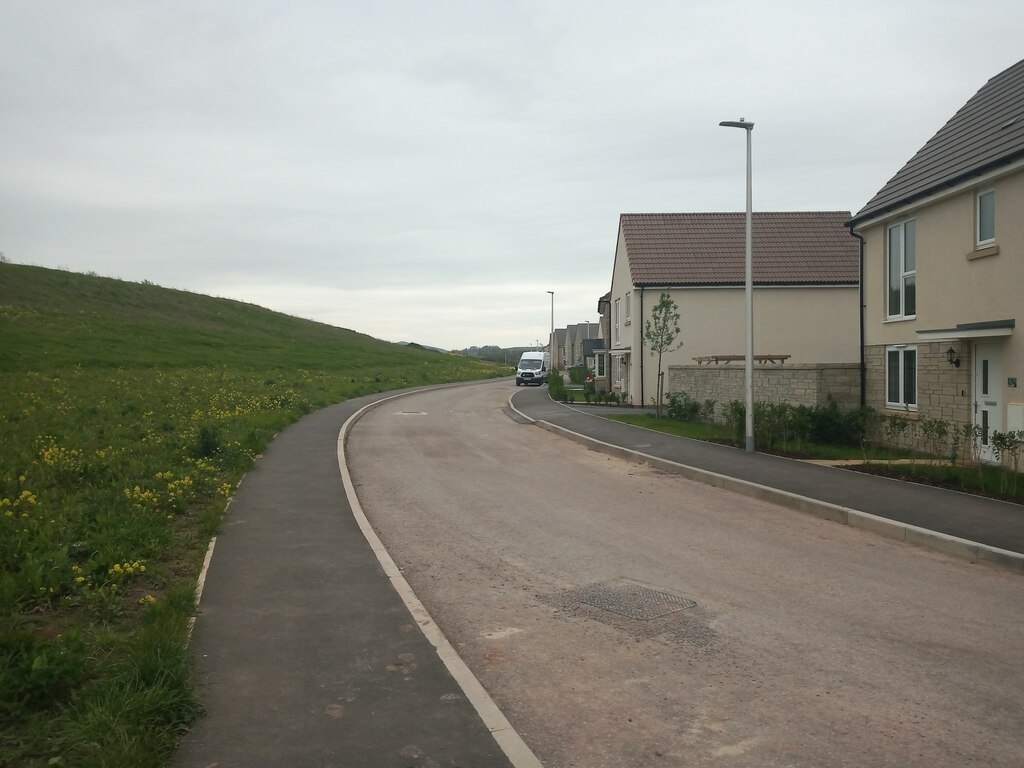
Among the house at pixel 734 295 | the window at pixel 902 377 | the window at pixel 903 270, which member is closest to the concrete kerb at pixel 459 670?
the window at pixel 902 377

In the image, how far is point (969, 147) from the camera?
16.2 metres

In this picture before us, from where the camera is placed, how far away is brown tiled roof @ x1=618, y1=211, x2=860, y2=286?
3344 centimetres

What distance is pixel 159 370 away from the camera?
1385 inches

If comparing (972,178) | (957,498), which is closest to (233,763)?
(957,498)

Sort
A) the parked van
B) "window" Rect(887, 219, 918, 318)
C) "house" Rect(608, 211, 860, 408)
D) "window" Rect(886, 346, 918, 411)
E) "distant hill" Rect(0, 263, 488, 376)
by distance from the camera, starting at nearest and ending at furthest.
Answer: "window" Rect(886, 346, 918, 411), "window" Rect(887, 219, 918, 318), "house" Rect(608, 211, 860, 408), "distant hill" Rect(0, 263, 488, 376), the parked van

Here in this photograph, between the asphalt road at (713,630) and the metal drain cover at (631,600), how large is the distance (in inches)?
1.1

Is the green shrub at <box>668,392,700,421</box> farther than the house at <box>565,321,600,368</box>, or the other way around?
the house at <box>565,321,600,368</box>

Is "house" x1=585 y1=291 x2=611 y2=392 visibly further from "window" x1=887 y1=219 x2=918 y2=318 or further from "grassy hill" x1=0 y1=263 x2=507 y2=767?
"window" x1=887 y1=219 x2=918 y2=318

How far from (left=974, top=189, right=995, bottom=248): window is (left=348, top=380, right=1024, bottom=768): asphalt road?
7.30 meters

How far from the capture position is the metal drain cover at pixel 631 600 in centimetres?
674

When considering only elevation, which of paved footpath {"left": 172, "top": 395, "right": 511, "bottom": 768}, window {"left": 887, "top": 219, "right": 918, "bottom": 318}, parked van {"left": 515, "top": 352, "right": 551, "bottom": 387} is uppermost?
window {"left": 887, "top": 219, "right": 918, "bottom": 318}

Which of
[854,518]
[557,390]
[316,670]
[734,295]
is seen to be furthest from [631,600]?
[557,390]

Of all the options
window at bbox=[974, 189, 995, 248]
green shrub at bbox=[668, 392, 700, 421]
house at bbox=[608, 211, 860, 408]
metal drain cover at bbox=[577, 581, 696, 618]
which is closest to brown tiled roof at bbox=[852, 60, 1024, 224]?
window at bbox=[974, 189, 995, 248]

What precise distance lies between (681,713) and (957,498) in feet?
27.7
